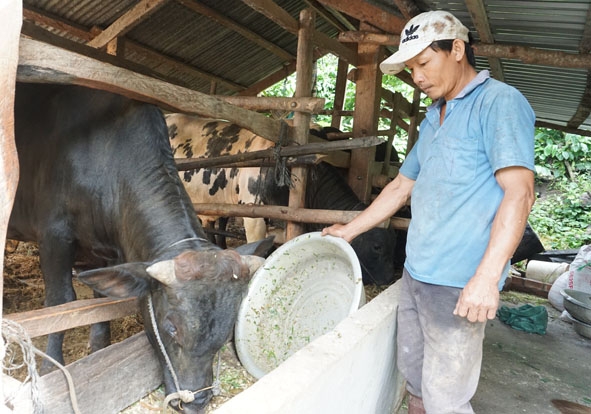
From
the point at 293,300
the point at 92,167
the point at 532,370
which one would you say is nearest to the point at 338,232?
the point at 293,300

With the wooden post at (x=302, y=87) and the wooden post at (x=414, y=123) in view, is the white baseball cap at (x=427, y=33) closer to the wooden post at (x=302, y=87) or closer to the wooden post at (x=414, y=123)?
the wooden post at (x=302, y=87)

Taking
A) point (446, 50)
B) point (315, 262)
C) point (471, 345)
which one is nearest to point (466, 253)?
point (471, 345)

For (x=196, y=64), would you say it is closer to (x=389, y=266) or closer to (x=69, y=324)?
(x=389, y=266)

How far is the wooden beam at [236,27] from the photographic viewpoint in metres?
6.23

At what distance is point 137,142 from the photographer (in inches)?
116

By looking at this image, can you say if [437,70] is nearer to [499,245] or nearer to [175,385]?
[499,245]

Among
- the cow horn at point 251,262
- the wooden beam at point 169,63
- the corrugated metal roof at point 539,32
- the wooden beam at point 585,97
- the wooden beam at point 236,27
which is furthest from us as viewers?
the wooden beam at point 169,63

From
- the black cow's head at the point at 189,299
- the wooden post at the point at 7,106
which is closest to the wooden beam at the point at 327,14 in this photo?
the black cow's head at the point at 189,299

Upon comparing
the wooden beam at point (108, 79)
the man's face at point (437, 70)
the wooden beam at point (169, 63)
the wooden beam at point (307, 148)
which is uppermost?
the wooden beam at point (169, 63)

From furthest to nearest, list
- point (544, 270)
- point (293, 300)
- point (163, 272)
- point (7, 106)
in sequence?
point (544, 270)
point (293, 300)
point (163, 272)
point (7, 106)

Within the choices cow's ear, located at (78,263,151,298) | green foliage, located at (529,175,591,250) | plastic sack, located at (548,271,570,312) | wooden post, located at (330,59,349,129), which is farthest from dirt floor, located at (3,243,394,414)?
green foliage, located at (529,175,591,250)

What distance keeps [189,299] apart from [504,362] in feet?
10.9

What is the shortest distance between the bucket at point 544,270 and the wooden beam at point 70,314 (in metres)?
6.49

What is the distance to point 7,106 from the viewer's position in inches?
44.7
